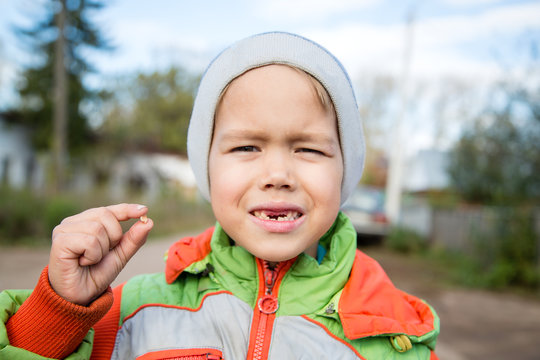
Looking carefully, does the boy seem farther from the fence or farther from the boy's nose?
the fence

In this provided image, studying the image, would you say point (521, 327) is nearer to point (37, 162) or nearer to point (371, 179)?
point (37, 162)

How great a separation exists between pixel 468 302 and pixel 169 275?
239 inches

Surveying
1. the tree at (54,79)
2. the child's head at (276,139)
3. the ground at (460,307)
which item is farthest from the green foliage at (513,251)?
the tree at (54,79)

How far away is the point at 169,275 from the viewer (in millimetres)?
1487

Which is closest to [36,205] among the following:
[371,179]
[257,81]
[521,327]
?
[521,327]

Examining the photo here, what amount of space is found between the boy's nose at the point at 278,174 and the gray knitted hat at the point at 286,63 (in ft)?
0.90

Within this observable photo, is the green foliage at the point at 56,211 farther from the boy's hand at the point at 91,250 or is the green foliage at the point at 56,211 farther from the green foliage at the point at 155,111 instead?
the green foliage at the point at 155,111

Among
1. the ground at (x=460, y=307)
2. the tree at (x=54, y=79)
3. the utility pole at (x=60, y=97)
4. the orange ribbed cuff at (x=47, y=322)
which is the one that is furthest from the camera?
the tree at (x=54, y=79)

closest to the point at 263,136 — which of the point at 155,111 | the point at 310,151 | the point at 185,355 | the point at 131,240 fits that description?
the point at 310,151

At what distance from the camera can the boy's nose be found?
50.7 inches

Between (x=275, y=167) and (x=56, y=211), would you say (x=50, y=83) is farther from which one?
(x=275, y=167)

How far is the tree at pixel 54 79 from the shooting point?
52.4 ft

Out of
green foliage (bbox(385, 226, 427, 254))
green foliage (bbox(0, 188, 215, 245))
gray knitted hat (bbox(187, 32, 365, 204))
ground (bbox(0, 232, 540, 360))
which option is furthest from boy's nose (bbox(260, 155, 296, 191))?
green foliage (bbox(385, 226, 427, 254))

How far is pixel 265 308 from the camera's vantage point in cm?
139
